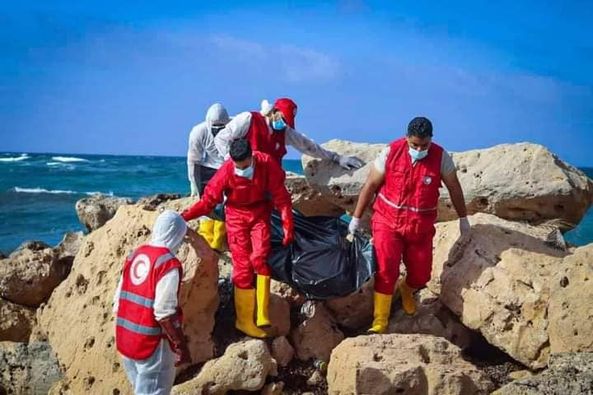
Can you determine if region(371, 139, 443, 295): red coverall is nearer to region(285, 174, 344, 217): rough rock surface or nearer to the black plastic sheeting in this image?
the black plastic sheeting

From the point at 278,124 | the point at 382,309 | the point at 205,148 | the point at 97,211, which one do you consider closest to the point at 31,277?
the point at 205,148

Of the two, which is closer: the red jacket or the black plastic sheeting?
the red jacket

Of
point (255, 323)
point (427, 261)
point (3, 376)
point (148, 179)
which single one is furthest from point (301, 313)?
point (148, 179)

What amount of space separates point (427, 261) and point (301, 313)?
123cm

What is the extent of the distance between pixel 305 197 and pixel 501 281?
8.79 ft

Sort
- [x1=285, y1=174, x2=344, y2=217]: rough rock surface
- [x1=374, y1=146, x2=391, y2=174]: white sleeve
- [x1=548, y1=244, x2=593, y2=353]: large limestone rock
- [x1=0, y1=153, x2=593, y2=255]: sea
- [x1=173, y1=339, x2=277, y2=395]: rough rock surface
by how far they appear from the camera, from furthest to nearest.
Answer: [x1=0, y1=153, x2=593, y2=255]: sea → [x1=285, y1=174, x2=344, y2=217]: rough rock surface → [x1=374, y1=146, x2=391, y2=174]: white sleeve → [x1=548, y1=244, x2=593, y2=353]: large limestone rock → [x1=173, y1=339, x2=277, y2=395]: rough rock surface

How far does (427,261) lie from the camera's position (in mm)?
5883

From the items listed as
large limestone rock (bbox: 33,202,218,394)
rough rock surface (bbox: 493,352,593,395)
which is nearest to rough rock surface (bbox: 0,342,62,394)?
large limestone rock (bbox: 33,202,218,394)

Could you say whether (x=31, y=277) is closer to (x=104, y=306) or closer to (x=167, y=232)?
(x=104, y=306)

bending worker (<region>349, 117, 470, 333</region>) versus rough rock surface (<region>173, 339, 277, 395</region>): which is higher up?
bending worker (<region>349, 117, 470, 333</region>)

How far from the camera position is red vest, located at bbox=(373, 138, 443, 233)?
5723 mm

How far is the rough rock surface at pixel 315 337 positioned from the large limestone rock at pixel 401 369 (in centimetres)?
71

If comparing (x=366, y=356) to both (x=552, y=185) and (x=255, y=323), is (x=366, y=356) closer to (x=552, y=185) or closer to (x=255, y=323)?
(x=255, y=323)

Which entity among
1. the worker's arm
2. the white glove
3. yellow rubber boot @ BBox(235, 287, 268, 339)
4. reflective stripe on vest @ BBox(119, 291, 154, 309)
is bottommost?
yellow rubber boot @ BBox(235, 287, 268, 339)
